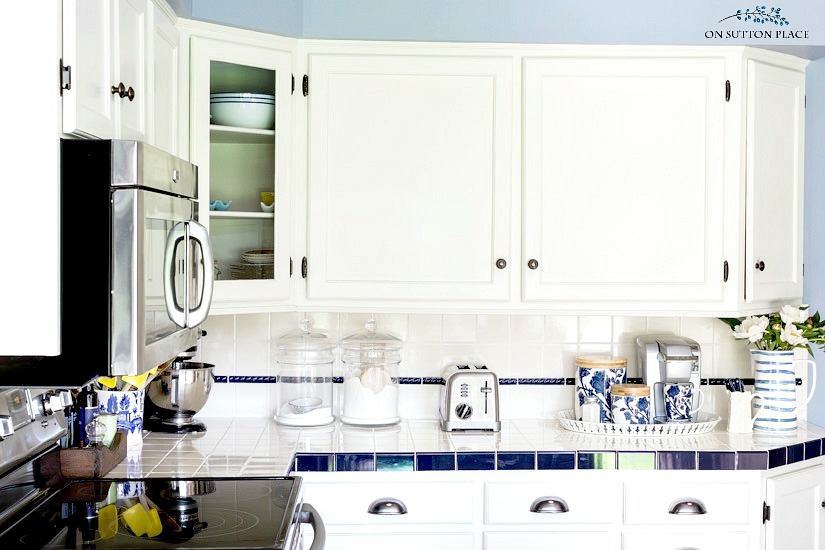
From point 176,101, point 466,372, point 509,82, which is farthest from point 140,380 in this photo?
point 509,82

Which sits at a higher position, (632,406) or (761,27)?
(761,27)

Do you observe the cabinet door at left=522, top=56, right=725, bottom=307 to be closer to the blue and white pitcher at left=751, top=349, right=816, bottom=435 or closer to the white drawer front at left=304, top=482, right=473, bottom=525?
the blue and white pitcher at left=751, top=349, right=816, bottom=435

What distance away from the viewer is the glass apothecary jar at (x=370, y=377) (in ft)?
9.61

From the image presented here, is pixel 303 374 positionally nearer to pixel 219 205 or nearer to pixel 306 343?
pixel 306 343

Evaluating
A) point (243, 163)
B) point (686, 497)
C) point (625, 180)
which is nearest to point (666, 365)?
point (686, 497)

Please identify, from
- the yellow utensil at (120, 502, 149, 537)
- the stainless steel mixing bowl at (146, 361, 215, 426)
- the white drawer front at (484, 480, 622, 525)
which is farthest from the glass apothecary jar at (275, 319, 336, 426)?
the yellow utensil at (120, 502, 149, 537)

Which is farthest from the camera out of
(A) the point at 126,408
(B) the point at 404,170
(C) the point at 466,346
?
(C) the point at 466,346

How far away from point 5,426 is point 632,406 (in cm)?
185

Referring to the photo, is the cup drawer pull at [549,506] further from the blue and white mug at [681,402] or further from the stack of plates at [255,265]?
the stack of plates at [255,265]

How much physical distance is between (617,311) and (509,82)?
2.59ft

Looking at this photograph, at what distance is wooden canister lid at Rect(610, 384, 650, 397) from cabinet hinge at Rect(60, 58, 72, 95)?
77.2 inches

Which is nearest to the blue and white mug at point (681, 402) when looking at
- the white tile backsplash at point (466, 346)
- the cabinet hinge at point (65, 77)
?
the white tile backsplash at point (466, 346)

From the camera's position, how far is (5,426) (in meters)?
1.89

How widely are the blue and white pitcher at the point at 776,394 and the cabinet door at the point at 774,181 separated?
21 centimetres
